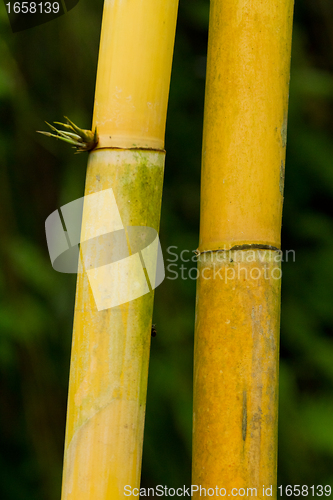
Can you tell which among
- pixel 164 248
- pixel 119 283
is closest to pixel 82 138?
pixel 119 283

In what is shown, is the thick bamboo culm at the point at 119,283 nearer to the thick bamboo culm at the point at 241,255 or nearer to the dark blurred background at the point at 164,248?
the thick bamboo culm at the point at 241,255

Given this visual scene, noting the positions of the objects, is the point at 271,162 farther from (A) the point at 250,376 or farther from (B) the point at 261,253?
(A) the point at 250,376

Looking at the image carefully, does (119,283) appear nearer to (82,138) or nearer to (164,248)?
(82,138)

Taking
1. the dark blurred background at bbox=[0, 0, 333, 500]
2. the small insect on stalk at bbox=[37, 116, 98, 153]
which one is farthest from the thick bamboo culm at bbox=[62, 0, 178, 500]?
the dark blurred background at bbox=[0, 0, 333, 500]

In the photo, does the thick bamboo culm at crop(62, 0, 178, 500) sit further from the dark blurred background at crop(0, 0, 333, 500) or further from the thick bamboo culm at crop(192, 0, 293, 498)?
the dark blurred background at crop(0, 0, 333, 500)

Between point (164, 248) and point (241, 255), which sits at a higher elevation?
point (164, 248)

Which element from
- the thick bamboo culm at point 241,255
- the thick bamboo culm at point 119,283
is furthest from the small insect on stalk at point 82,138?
the thick bamboo culm at point 241,255

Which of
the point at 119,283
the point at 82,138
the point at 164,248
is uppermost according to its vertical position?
the point at 164,248
